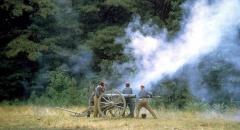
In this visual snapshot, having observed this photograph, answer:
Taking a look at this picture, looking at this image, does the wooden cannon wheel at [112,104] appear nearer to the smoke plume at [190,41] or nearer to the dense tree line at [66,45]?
the smoke plume at [190,41]

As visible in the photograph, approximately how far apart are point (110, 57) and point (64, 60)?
10.4ft

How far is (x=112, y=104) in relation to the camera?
21.9 metres

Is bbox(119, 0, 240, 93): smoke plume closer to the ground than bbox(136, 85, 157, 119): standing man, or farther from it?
farther from it

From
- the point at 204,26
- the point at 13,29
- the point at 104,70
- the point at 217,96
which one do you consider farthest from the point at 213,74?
the point at 13,29

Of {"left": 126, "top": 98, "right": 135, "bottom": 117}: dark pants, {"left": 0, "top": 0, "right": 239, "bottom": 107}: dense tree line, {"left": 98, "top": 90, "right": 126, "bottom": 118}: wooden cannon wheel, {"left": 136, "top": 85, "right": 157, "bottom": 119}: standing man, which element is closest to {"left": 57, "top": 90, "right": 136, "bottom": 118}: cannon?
{"left": 98, "top": 90, "right": 126, "bottom": 118}: wooden cannon wheel

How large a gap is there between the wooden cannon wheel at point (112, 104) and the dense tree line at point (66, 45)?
8050 millimetres

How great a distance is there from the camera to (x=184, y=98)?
3006cm

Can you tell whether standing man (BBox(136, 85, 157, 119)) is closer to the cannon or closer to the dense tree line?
the cannon

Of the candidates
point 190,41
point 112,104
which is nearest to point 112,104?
point 112,104

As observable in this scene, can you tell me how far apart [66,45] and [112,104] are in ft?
46.1

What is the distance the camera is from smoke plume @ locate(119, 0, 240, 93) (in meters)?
25.7

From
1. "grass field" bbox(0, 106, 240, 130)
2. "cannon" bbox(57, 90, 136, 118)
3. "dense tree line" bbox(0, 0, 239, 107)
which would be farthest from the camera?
"dense tree line" bbox(0, 0, 239, 107)

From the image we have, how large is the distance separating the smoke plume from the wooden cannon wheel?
195 inches

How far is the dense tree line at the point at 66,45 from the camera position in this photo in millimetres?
31328
